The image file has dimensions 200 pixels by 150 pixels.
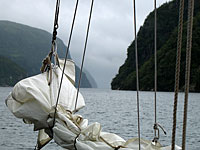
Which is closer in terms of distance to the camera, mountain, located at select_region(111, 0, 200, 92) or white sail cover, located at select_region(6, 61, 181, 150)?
white sail cover, located at select_region(6, 61, 181, 150)

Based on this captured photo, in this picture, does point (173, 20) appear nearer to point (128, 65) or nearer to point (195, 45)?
point (128, 65)

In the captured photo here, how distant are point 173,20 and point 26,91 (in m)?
163

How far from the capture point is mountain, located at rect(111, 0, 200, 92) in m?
120

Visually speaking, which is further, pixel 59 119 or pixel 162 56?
pixel 162 56

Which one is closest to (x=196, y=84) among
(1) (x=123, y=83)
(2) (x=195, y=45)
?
(2) (x=195, y=45)

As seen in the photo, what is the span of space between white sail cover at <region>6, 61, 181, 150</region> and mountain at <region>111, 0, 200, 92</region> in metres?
107

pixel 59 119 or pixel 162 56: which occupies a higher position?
pixel 59 119

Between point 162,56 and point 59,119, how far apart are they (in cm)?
13112

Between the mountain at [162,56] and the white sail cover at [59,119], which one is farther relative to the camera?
the mountain at [162,56]

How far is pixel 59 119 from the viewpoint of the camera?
140 inches

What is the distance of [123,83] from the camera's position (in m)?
155

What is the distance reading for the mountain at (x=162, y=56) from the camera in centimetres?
12031

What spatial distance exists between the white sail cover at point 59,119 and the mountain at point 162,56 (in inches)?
4224

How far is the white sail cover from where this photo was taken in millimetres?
3234
